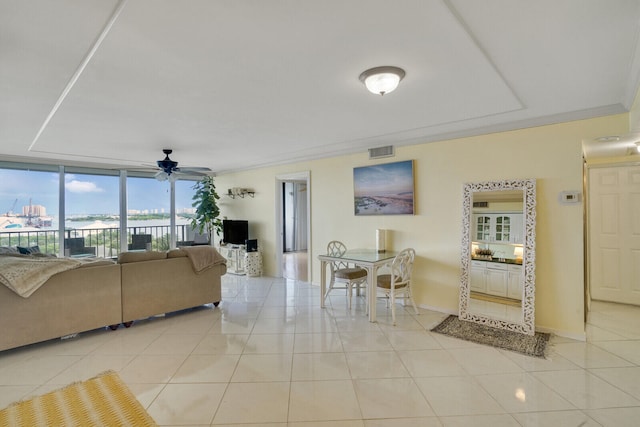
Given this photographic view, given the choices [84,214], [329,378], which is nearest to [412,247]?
[329,378]

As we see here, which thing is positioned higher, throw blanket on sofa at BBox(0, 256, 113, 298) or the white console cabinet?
throw blanket on sofa at BBox(0, 256, 113, 298)

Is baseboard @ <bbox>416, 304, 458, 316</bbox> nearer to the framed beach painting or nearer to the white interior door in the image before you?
the framed beach painting

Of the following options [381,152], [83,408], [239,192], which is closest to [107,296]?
[83,408]

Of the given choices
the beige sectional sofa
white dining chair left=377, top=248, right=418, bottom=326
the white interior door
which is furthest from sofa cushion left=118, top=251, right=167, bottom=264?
the white interior door

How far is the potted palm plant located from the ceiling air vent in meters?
4.08

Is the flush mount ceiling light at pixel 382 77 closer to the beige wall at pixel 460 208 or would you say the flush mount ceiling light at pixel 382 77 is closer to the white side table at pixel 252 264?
the beige wall at pixel 460 208

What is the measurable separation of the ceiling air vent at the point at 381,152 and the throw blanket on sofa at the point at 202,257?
2.80 m

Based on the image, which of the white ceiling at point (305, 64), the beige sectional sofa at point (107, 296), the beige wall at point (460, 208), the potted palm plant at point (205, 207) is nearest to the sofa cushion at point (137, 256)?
the beige sectional sofa at point (107, 296)

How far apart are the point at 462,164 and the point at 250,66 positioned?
296cm

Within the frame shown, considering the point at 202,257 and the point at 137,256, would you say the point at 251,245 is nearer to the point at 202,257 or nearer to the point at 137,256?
the point at 202,257

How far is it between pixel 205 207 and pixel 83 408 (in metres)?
5.39

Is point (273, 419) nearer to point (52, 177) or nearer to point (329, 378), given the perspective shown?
point (329, 378)

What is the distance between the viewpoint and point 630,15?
1663 mm

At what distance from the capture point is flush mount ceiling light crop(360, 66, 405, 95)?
7.43 feet
